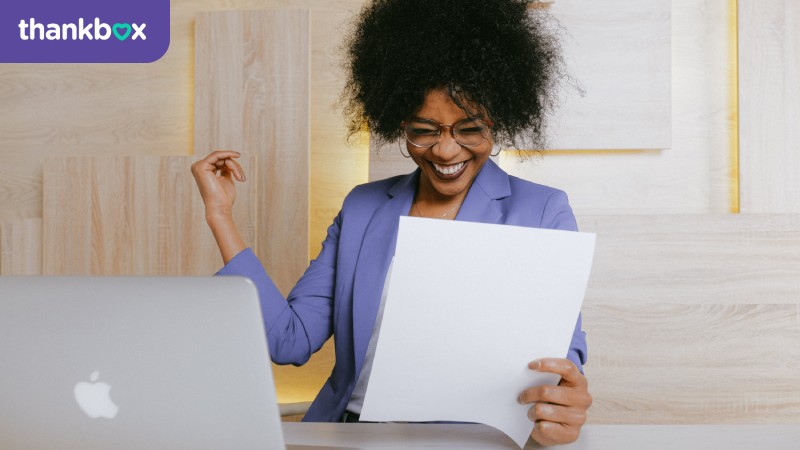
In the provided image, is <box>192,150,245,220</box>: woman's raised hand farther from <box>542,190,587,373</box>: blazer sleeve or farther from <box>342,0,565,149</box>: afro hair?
<box>542,190,587,373</box>: blazer sleeve

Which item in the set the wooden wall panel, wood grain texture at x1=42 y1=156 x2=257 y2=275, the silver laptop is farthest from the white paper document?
wood grain texture at x1=42 y1=156 x2=257 y2=275

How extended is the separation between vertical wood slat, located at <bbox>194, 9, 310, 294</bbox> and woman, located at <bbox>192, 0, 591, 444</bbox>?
2.25ft

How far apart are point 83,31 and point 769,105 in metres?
2.26

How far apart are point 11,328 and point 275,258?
1.70 meters

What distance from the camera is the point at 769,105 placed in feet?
7.57

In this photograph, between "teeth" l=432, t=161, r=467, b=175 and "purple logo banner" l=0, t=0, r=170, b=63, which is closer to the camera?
"teeth" l=432, t=161, r=467, b=175

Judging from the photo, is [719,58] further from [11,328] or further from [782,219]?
[11,328]

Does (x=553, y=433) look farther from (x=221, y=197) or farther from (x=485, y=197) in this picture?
(x=221, y=197)

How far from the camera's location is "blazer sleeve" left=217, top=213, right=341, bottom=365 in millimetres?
1538

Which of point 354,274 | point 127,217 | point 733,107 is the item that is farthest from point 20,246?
point 733,107

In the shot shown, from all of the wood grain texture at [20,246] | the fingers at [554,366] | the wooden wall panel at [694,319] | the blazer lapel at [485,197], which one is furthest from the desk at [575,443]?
the wood grain texture at [20,246]

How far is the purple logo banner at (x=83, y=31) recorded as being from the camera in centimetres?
265

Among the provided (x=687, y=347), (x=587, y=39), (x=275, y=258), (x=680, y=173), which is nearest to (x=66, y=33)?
(x=275, y=258)

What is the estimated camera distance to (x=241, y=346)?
0.78 m
